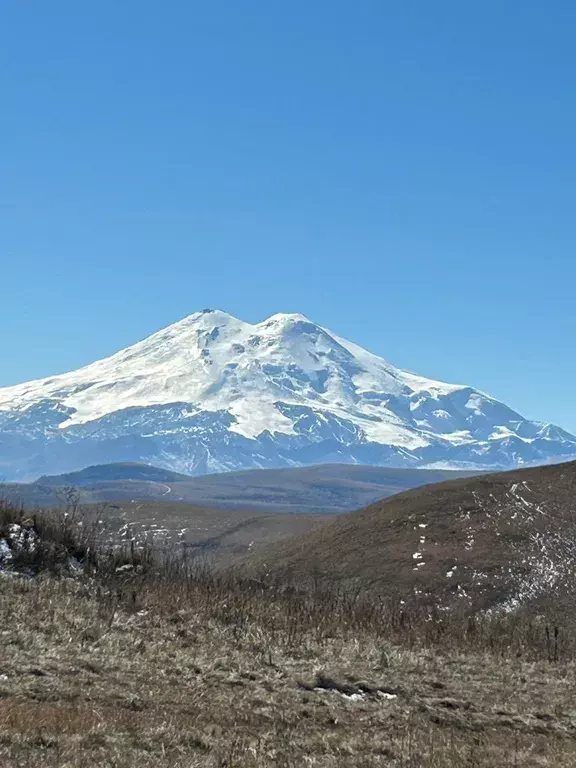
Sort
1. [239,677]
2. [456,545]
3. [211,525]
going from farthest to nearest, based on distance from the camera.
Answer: [211,525] < [456,545] < [239,677]

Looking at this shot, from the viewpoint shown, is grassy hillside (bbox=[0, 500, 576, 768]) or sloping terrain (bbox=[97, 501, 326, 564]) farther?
sloping terrain (bbox=[97, 501, 326, 564])

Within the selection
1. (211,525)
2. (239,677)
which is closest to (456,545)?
(239,677)

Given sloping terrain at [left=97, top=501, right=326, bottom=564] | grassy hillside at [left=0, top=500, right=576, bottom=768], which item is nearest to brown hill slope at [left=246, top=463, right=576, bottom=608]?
sloping terrain at [left=97, top=501, right=326, bottom=564]

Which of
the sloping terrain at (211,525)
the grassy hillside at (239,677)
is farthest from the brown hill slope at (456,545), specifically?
the grassy hillside at (239,677)

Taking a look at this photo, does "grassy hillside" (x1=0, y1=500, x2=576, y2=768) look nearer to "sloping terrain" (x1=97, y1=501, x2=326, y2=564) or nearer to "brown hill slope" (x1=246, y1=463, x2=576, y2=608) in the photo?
"brown hill slope" (x1=246, y1=463, x2=576, y2=608)

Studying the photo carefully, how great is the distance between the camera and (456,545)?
44.6m

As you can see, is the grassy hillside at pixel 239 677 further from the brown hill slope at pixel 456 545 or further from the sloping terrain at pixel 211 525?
the sloping terrain at pixel 211 525

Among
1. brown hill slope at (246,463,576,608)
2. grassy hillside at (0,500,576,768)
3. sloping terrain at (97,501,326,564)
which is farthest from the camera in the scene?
sloping terrain at (97,501,326,564)

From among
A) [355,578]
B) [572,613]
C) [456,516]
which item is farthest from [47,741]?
[456,516]

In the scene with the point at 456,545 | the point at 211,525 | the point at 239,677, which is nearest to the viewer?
the point at 239,677

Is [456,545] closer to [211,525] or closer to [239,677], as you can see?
[239,677]

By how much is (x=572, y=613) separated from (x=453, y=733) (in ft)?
80.1

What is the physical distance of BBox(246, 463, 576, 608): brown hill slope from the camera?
4056 centimetres

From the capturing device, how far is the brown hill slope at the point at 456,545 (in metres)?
40.6
